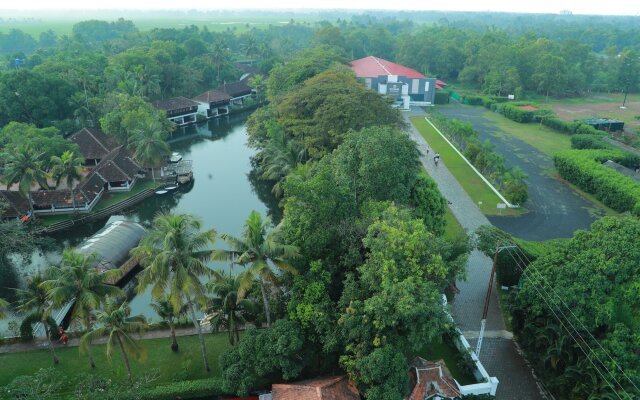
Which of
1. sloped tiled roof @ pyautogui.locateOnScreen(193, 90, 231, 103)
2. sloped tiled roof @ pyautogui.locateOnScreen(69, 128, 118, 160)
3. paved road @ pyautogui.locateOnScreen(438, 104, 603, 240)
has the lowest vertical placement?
paved road @ pyautogui.locateOnScreen(438, 104, 603, 240)

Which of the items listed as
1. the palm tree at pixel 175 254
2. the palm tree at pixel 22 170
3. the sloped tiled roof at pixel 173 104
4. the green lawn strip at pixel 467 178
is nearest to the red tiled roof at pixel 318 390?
the palm tree at pixel 175 254

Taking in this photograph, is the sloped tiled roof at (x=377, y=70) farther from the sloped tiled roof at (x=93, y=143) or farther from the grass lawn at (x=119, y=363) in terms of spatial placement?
the grass lawn at (x=119, y=363)

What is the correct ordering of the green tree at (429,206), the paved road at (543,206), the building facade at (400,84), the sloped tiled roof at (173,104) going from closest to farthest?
1. the green tree at (429,206)
2. the paved road at (543,206)
3. the sloped tiled roof at (173,104)
4. the building facade at (400,84)

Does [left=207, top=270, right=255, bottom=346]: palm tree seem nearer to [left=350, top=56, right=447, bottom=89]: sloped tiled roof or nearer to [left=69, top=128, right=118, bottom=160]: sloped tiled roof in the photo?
[left=69, top=128, right=118, bottom=160]: sloped tiled roof

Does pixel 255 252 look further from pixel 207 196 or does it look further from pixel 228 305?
pixel 207 196

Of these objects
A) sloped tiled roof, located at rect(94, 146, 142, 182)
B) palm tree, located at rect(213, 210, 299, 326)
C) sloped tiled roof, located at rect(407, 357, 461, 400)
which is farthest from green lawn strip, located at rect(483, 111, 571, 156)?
sloped tiled roof, located at rect(94, 146, 142, 182)

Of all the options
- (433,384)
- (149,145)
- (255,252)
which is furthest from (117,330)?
(149,145)
